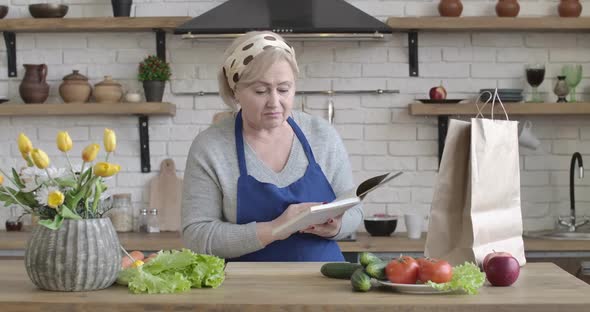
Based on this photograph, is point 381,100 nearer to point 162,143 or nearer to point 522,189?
point 522,189

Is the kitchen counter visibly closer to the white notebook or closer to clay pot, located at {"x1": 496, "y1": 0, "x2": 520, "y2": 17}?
clay pot, located at {"x1": 496, "y1": 0, "x2": 520, "y2": 17}

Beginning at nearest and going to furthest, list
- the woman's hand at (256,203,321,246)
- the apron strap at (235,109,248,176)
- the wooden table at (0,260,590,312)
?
the wooden table at (0,260,590,312)
the woman's hand at (256,203,321,246)
the apron strap at (235,109,248,176)

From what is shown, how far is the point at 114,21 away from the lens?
182 inches

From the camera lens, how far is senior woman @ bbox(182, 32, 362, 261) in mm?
2721

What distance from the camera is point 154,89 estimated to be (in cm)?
468

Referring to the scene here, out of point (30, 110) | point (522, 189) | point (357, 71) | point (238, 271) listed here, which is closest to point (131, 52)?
point (30, 110)

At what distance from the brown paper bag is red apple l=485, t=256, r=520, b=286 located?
188 mm

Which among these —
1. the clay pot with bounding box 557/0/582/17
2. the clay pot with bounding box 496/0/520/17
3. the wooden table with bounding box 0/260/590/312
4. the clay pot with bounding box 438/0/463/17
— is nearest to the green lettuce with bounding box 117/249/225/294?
the wooden table with bounding box 0/260/590/312

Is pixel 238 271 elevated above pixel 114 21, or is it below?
below

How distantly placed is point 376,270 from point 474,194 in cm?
42

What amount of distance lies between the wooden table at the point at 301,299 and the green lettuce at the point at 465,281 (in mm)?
20

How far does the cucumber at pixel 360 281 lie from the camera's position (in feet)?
7.01

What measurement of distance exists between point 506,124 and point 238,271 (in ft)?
2.75

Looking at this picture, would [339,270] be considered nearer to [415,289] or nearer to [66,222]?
[415,289]
